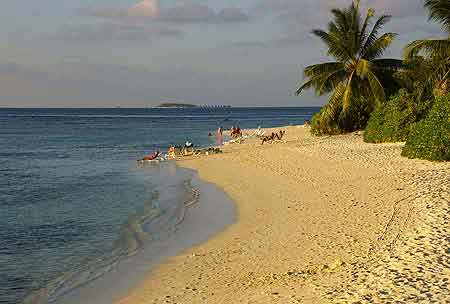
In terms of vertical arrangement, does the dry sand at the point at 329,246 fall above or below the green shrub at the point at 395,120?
below

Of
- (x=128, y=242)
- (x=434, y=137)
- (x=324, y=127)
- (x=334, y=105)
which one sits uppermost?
(x=334, y=105)

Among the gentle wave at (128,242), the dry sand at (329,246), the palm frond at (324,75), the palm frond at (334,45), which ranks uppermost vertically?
the palm frond at (334,45)

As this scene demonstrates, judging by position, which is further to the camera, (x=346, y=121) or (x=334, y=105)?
(x=346, y=121)

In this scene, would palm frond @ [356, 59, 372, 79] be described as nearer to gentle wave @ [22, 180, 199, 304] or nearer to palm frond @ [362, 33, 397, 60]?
palm frond @ [362, 33, 397, 60]

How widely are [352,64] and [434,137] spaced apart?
1325cm

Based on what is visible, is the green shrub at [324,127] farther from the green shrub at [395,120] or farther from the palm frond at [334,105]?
the green shrub at [395,120]

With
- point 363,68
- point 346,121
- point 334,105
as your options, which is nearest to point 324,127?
point 346,121

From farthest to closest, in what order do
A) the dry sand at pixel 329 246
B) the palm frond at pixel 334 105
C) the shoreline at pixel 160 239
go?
1. the palm frond at pixel 334 105
2. the shoreline at pixel 160 239
3. the dry sand at pixel 329 246

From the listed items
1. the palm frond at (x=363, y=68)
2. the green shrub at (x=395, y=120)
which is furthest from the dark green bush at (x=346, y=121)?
the green shrub at (x=395, y=120)

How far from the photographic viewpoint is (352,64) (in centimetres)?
3088

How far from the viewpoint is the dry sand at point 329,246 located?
7.77 metres

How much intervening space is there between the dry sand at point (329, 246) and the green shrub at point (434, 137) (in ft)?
1.91

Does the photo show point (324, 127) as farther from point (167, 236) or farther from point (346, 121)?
point (167, 236)

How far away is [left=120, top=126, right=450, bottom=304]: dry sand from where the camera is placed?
777cm
